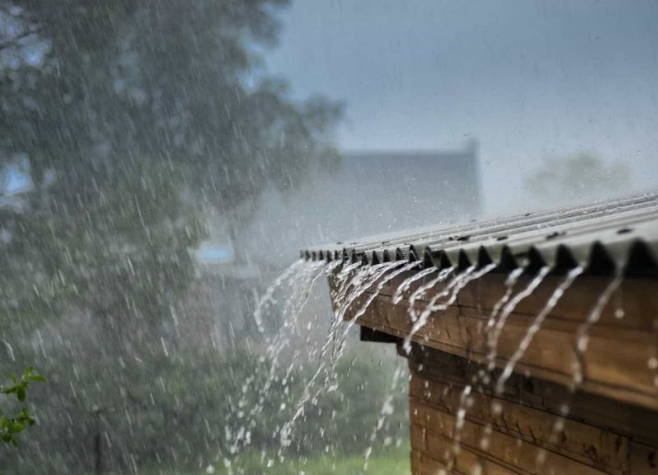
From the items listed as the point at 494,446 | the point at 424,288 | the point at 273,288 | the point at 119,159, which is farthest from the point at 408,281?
the point at 119,159

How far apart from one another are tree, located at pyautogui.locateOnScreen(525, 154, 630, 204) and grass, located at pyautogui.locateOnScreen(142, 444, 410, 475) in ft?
43.3

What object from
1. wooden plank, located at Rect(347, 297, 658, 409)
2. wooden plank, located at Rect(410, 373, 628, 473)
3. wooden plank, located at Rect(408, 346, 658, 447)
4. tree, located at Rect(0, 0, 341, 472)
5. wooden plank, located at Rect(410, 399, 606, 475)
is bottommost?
wooden plank, located at Rect(410, 399, 606, 475)

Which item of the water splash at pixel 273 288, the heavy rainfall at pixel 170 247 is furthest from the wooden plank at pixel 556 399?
the heavy rainfall at pixel 170 247

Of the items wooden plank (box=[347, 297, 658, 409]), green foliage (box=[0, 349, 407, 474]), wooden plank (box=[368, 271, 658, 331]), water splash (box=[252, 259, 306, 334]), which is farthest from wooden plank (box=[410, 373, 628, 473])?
green foliage (box=[0, 349, 407, 474])

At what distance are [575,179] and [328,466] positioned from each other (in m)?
16.6

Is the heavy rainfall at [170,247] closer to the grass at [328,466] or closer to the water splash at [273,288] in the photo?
the grass at [328,466]

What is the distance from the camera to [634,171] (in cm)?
2659

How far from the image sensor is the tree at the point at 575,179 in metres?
24.8

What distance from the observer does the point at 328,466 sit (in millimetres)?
13352

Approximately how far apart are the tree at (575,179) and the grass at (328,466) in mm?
13203

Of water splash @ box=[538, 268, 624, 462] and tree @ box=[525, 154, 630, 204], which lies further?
tree @ box=[525, 154, 630, 204]

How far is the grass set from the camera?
1271 cm

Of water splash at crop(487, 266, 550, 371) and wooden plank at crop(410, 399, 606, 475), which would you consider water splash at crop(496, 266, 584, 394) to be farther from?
wooden plank at crop(410, 399, 606, 475)

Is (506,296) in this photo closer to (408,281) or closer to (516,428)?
(408,281)
